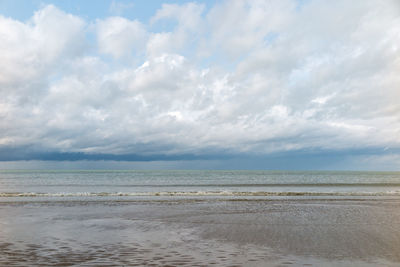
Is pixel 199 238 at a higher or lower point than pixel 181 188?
higher

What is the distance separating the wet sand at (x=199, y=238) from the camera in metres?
10.2

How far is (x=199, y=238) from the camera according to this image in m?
13.4

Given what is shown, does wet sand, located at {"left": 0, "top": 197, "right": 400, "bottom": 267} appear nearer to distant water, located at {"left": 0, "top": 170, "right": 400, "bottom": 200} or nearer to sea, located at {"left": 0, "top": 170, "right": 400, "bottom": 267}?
sea, located at {"left": 0, "top": 170, "right": 400, "bottom": 267}

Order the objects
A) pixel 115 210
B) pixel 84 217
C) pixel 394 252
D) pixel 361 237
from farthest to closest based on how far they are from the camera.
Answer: pixel 115 210 → pixel 84 217 → pixel 361 237 → pixel 394 252

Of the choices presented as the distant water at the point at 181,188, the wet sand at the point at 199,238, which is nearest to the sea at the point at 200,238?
the wet sand at the point at 199,238

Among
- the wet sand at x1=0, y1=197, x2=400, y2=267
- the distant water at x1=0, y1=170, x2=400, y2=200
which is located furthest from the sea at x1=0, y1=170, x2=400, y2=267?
the distant water at x1=0, y1=170, x2=400, y2=200

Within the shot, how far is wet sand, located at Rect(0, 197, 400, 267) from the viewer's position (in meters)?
10.2

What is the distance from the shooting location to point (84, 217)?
62.5 ft

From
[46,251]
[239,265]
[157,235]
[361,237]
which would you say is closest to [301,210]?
[361,237]

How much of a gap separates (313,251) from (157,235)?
6.85 m

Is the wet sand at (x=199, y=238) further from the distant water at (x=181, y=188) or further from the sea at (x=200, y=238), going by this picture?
the distant water at (x=181, y=188)

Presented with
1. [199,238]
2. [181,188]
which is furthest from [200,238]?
[181,188]

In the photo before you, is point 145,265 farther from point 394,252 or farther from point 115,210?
point 115,210

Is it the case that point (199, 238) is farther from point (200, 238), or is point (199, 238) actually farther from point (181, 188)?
point (181, 188)
